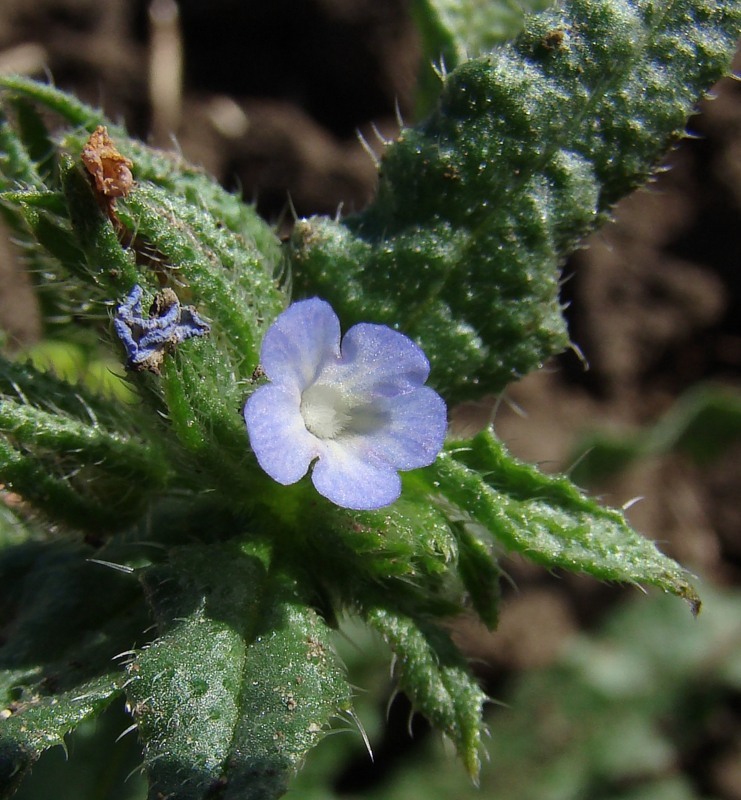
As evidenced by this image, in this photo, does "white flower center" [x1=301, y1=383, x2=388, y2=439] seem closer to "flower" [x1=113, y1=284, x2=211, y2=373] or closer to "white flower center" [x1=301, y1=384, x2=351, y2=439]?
"white flower center" [x1=301, y1=384, x2=351, y2=439]

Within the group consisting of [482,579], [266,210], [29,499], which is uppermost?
[29,499]

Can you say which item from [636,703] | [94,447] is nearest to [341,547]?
[94,447]

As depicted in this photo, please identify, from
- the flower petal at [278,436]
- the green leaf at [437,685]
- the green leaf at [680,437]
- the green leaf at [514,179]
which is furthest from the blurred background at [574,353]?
the flower petal at [278,436]

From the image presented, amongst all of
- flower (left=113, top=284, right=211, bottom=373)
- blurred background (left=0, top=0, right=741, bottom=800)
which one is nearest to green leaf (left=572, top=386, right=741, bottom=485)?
blurred background (left=0, top=0, right=741, bottom=800)

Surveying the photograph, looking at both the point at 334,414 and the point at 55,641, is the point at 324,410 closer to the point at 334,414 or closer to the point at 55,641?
the point at 334,414

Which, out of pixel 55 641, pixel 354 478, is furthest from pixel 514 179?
pixel 55 641

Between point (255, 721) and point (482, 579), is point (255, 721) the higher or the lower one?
the higher one

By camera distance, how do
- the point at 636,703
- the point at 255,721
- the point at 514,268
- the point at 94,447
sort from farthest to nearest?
1. the point at 636,703
2. the point at 514,268
3. the point at 94,447
4. the point at 255,721

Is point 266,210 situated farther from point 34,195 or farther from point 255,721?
point 255,721
